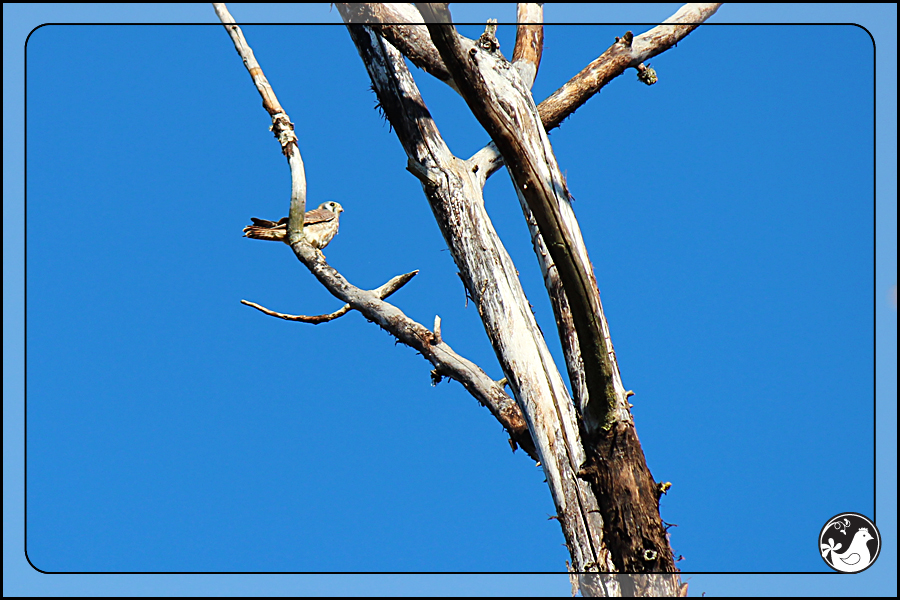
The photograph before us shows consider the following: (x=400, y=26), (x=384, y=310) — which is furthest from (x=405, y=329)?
(x=400, y=26)

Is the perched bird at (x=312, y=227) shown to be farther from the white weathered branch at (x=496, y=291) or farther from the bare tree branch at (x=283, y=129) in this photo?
the white weathered branch at (x=496, y=291)

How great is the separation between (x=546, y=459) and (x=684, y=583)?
0.80m

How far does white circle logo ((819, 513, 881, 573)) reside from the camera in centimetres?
283

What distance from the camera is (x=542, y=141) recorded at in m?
3.61

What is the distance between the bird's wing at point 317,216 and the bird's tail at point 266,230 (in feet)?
0.80

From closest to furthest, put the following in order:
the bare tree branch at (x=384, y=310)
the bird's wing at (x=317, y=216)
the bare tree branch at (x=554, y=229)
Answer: the bare tree branch at (x=554, y=229)
the bare tree branch at (x=384, y=310)
the bird's wing at (x=317, y=216)

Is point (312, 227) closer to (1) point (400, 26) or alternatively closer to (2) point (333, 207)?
(2) point (333, 207)

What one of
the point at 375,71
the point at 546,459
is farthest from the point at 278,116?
the point at 546,459

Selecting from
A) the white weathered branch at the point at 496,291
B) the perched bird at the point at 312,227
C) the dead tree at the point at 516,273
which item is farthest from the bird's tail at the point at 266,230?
the white weathered branch at the point at 496,291

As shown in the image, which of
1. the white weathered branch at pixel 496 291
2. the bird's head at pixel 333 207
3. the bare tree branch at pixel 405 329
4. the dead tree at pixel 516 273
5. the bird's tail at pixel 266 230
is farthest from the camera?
the bird's head at pixel 333 207

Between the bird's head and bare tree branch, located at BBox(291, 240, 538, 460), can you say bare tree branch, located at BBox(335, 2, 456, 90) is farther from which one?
the bird's head

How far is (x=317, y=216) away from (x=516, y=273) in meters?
1.62

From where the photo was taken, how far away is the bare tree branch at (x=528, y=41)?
4.03 m

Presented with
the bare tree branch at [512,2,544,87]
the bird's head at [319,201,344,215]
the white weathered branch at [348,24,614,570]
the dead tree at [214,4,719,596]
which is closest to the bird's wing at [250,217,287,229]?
the dead tree at [214,4,719,596]
